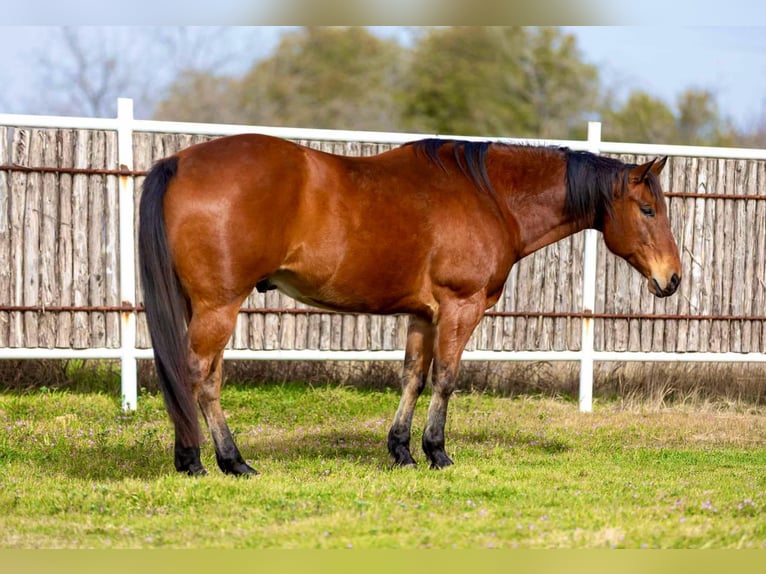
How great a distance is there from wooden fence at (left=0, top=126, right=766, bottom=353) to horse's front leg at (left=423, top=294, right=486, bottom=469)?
2629mm

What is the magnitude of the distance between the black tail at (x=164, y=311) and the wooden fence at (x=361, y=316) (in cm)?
→ 310

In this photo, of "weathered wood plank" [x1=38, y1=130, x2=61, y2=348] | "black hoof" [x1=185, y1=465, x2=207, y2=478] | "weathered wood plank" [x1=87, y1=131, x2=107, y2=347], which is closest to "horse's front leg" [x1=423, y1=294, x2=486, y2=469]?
"black hoof" [x1=185, y1=465, x2=207, y2=478]

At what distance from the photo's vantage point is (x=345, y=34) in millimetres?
42062

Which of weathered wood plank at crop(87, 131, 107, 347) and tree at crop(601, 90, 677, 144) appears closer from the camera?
weathered wood plank at crop(87, 131, 107, 347)

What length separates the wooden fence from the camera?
8148 mm

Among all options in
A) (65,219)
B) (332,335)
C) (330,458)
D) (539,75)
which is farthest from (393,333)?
(539,75)

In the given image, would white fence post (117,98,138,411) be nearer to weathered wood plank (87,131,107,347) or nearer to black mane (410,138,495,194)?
weathered wood plank (87,131,107,347)

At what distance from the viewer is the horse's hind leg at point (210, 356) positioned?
18.1 feet

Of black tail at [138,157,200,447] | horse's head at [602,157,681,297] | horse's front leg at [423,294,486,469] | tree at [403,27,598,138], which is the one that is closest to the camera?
black tail at [138,157,200,447]

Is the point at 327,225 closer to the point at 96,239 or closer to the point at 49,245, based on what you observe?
the point at 96,239

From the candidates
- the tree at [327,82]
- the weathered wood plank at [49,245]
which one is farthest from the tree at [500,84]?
the weathered wood plank at [49,245]

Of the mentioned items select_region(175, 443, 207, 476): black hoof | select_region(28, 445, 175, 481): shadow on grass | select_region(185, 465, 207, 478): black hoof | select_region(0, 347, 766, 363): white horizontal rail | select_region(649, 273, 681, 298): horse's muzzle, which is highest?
select_region(649, 273, 681, 298): horse's muzzle

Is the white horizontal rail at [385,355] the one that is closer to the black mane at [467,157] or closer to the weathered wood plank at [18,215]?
the weathered wood plank at [18,215]

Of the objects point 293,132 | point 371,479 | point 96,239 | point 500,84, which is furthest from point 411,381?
point 500,84
